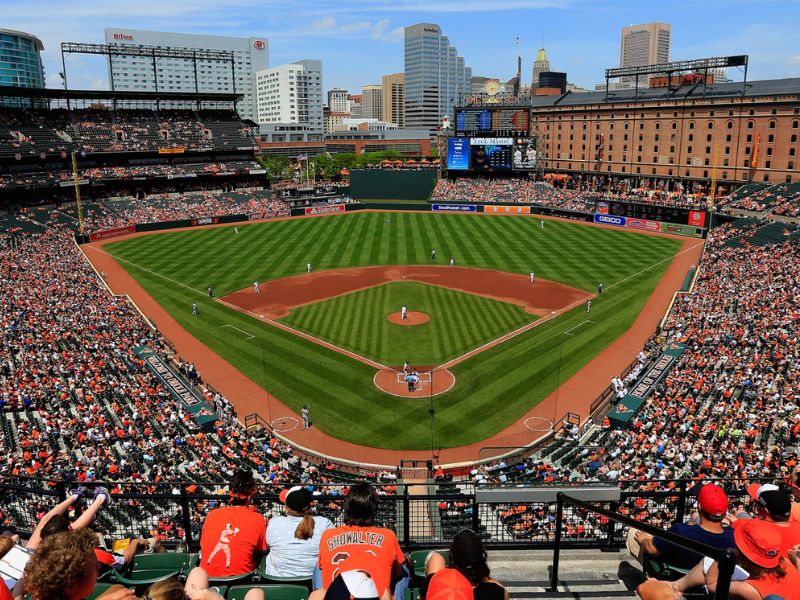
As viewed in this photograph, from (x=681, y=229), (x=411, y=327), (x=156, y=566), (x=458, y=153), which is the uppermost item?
(x=458, y=153)

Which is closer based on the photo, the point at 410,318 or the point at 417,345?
the point at 417,345

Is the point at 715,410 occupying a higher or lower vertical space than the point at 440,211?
lower

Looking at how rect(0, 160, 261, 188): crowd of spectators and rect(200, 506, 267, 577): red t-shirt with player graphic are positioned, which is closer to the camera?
rect(200, 506, 267, 577): red t-shirt with player graphic

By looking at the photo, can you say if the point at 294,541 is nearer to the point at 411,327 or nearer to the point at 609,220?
the point at 411,327

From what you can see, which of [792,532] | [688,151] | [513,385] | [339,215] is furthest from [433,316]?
[688,151]

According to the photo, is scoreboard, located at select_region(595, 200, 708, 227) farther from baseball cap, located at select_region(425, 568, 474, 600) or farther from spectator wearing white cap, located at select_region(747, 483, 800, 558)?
baseball cap, located at select_region(425, 568, 474, 600)

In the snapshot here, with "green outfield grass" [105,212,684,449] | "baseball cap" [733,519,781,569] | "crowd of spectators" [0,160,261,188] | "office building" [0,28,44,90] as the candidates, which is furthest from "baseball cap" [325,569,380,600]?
"office building" [0,28,44,90]

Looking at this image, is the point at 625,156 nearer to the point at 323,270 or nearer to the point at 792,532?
the point at 323,270

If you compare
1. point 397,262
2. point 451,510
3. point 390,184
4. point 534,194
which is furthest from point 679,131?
point 451,510
